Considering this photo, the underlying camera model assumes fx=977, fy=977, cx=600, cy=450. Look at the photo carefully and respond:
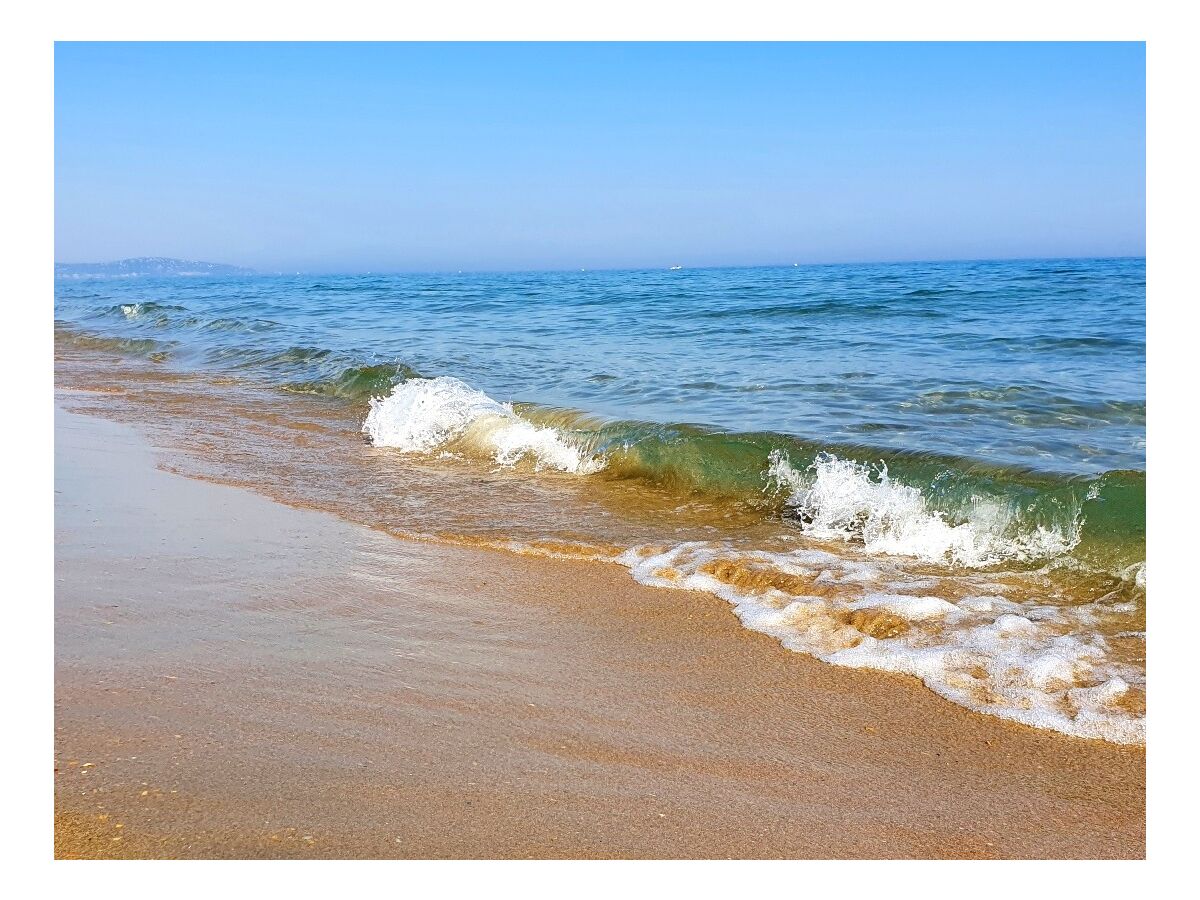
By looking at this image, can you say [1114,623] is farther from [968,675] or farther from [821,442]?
[821,442]

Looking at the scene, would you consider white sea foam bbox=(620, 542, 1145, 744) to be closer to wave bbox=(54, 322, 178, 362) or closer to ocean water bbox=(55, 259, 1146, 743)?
ocean water bbox=(55, 259, 1146, 743)

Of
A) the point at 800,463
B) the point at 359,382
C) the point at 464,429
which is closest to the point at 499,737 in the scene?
the point at 800,463

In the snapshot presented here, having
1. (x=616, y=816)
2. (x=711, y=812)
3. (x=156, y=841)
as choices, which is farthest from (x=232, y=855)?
(x=711, y=812)

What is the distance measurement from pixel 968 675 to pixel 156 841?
8.86ft

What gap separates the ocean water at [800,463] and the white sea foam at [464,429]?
0.03 meters

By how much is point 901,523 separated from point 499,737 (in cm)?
323

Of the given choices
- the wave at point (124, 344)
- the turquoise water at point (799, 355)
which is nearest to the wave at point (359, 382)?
the turquoise water at point (799, 355)

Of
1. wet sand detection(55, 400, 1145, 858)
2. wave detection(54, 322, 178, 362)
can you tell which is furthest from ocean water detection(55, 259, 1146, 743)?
wave detection(54, 322, 178, 362)

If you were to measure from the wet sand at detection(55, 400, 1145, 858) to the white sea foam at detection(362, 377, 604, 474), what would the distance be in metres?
3.19

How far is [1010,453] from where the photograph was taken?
21.4ft

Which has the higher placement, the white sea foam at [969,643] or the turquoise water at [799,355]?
the turquoise water at [799,355]

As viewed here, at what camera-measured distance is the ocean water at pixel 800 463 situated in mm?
4043

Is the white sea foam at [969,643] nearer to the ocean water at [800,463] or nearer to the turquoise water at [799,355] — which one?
the ocean water at [800,463]

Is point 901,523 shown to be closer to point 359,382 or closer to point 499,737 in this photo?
point 499,737
